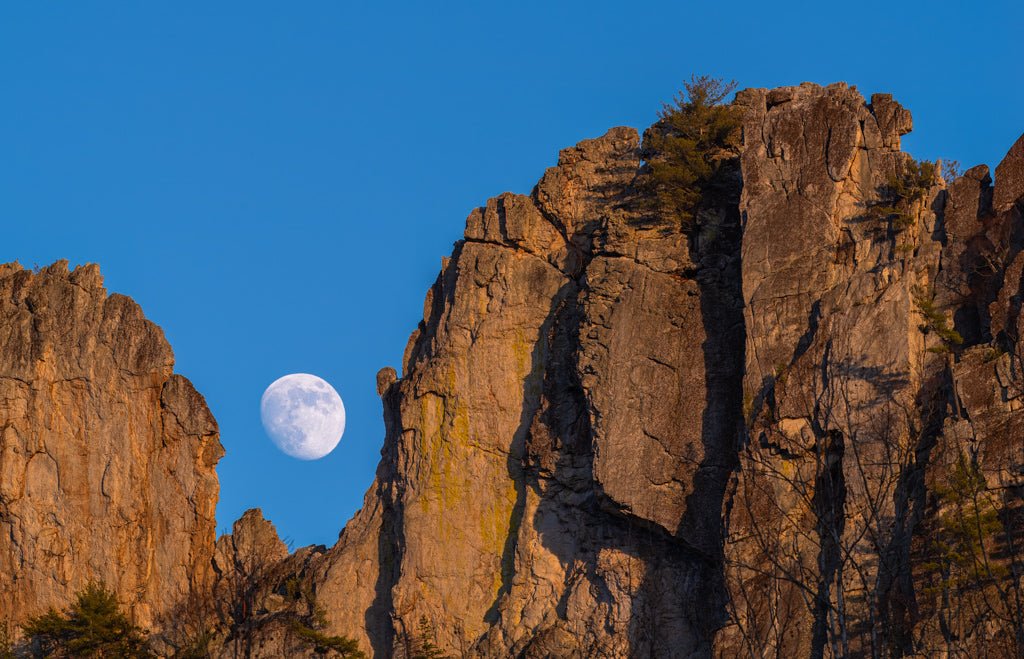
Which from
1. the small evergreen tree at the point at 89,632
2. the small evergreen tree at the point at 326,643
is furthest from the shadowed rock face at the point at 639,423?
the small evergreen tree at the point at 89,632

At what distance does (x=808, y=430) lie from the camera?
54.7m

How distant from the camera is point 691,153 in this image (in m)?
62.5

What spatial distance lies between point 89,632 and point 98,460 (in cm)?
681

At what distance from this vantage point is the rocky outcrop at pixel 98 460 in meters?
68.4

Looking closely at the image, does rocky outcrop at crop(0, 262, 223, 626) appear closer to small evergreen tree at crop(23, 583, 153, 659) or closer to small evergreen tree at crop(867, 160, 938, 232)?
small evergreen tree at crop(23, 583, 153, 659)

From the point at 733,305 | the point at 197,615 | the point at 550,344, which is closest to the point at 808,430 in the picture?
the point at 733,305

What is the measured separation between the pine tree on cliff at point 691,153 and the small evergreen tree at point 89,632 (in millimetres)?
21649

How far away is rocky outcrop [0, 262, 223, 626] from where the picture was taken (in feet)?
224

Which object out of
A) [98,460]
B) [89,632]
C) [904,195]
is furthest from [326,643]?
[904,195]

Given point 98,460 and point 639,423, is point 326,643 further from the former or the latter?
point 639,423

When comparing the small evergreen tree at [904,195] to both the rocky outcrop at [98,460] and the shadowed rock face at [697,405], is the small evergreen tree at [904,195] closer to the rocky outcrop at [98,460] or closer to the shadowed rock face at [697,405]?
the shadowed rock face at [697,405]

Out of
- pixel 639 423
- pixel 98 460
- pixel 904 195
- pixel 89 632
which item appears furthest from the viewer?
pixel 98 460

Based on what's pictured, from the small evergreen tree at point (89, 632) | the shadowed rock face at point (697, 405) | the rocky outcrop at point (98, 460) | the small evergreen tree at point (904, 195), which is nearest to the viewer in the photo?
the shadowed rock face at point (697, 405)

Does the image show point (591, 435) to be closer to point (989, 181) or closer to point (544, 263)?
Result: point (544, 263)
